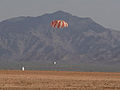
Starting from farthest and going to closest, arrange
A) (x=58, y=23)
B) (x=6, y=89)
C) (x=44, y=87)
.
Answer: (x=58, y=23) → (x=44, y=87) → (x=6, y=89)

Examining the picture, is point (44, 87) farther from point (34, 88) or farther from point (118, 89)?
point (118, 89)

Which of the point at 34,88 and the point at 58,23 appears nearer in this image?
the point at 34,88

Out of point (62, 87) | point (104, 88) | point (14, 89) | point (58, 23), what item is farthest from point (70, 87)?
point (58, 23)

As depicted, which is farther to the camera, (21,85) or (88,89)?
(21,85)

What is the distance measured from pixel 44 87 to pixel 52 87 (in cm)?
85

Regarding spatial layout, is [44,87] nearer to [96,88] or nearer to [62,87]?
[62,87]

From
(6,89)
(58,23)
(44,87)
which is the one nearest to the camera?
(6,89)

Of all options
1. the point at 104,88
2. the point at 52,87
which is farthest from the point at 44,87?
the point at 104,88

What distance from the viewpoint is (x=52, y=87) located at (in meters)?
42.3

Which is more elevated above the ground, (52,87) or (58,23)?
(58,23)

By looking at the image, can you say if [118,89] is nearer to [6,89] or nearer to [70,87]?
[70,87]

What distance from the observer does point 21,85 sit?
4422 centimetres

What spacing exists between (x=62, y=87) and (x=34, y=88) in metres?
3.28

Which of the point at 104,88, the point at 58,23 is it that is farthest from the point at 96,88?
the point at 58,23
